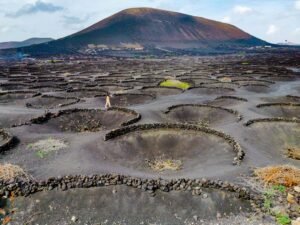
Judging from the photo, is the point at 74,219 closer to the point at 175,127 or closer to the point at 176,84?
the point at 175,127

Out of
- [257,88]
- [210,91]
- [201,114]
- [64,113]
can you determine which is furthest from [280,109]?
[64,113]

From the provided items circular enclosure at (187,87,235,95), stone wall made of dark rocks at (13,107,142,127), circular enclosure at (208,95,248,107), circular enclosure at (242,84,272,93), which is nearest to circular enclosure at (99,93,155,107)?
stone wall made of dark rocks at (13,107,142,127)

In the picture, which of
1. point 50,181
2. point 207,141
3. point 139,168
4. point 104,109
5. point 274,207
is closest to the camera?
point 274,207

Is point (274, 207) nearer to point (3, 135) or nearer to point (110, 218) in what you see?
point (110, 218)

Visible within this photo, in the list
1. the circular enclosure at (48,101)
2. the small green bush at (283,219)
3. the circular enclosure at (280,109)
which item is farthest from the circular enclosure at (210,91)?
the small green bush at (283,219)

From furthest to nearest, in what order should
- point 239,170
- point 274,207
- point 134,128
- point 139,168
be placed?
point 134,128 < point 139,168 < point 239,170 < point 274,207

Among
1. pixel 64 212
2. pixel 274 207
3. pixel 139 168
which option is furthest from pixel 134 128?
pixel 274 207

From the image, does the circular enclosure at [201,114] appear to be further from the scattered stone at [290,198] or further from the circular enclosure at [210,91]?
the scattered stone at [290,198]
